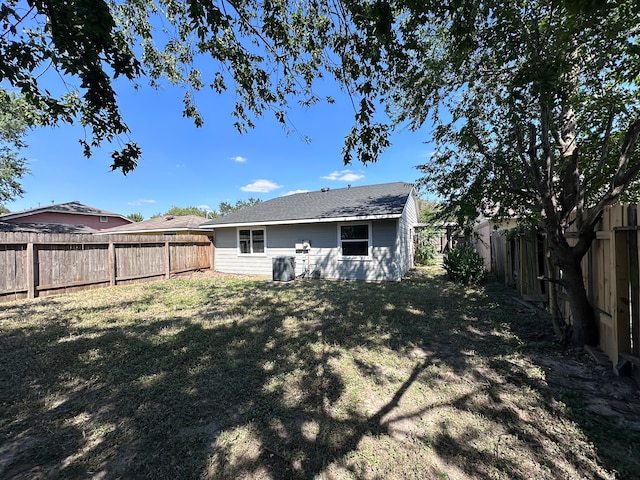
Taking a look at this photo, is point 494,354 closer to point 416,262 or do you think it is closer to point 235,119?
point 235,119

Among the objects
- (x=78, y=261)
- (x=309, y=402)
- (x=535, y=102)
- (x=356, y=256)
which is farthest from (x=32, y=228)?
(x=535, y=102)

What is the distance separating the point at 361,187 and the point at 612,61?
10749 mm

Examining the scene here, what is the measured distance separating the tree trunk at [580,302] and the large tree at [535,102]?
0.04ft

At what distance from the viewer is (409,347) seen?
12.8 feet

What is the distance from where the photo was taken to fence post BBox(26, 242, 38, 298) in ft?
24.1

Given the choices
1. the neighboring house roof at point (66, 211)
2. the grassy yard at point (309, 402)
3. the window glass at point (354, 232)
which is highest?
the neighboring house roof at point (66, 211)

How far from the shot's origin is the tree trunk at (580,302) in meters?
3.50

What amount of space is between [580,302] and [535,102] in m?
2.64

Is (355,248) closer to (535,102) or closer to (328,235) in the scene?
(328,235)

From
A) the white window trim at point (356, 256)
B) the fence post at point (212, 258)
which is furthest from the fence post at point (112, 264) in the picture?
the white window trim at point (356, 256)

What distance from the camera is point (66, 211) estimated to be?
72.6 feet

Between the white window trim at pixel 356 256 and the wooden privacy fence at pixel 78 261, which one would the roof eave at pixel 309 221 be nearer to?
the white window trim at pixel 356 256

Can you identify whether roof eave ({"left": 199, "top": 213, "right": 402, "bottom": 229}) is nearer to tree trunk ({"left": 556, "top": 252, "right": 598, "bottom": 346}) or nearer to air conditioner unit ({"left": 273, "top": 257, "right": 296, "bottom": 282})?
air conditioner unit ({"left": 273, "top": 257, "right": 296, "bottom": 282})

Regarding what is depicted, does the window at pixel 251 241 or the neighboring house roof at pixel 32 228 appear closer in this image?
the window at pixel 251 241
